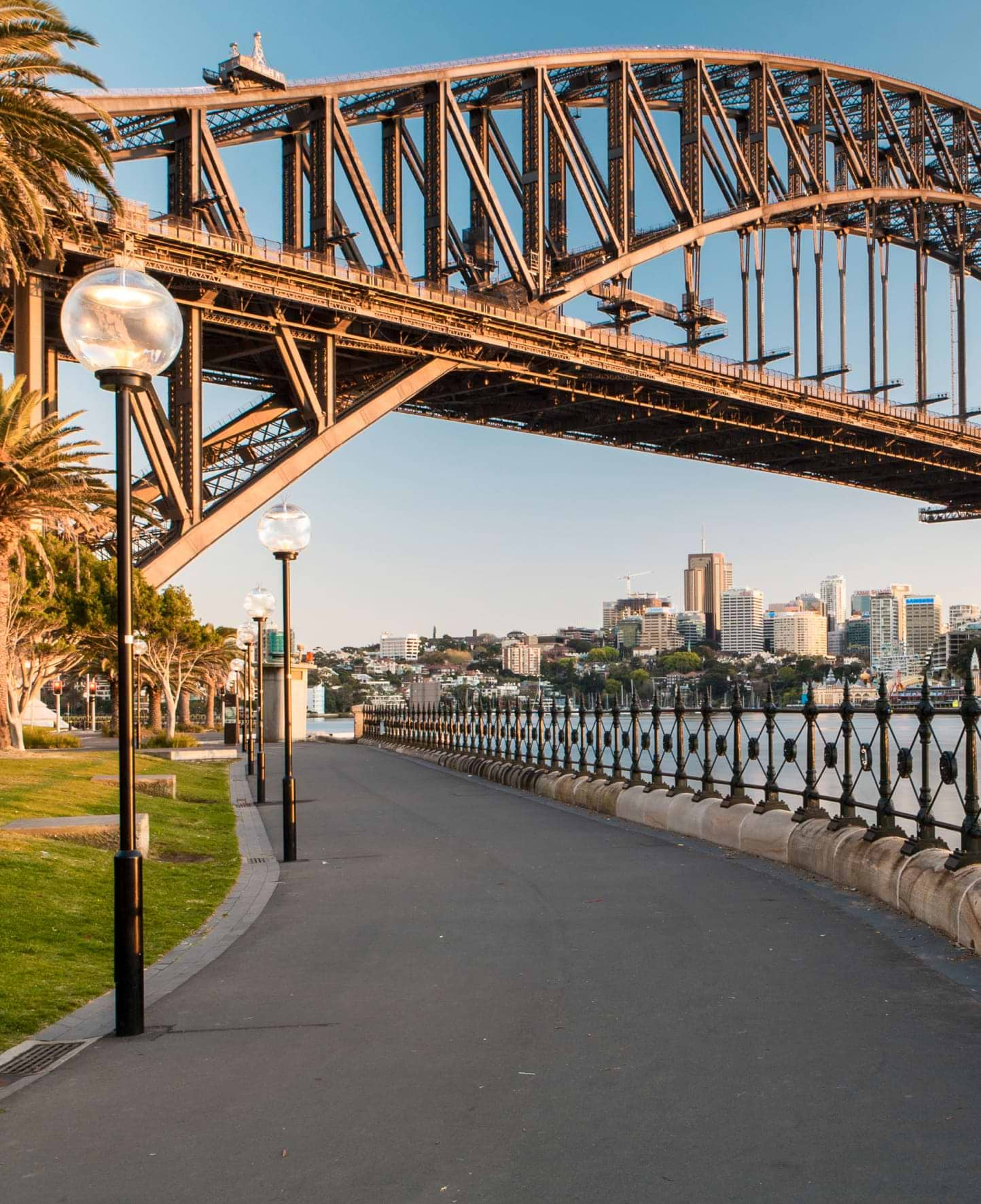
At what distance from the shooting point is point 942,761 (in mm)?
7121

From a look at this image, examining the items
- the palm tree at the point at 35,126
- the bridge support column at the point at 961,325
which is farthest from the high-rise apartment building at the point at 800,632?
the palm tree at the point at 35,126

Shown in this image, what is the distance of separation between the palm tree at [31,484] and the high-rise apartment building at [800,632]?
75221mm

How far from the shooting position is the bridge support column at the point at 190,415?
1291 inches

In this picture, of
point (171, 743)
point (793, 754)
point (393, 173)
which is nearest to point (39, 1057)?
point (793, 754)

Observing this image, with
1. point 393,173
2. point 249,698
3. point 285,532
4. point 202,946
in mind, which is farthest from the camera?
point 393,173

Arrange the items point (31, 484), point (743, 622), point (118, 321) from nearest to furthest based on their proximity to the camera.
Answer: point (118, 321) < point (31, 484) < point (743, 622)

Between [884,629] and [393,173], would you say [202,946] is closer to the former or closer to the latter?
[393,173]

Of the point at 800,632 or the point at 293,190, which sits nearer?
the point at 293,190

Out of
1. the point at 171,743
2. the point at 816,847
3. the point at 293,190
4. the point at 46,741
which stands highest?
the point at 293,190

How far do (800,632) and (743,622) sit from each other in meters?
29.7

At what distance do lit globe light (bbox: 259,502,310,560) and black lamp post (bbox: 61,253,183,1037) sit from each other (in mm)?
6291

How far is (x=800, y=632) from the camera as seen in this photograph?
104938 mm

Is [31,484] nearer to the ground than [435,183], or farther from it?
nearer to the ground

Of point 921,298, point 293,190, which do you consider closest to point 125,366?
point 293,190
